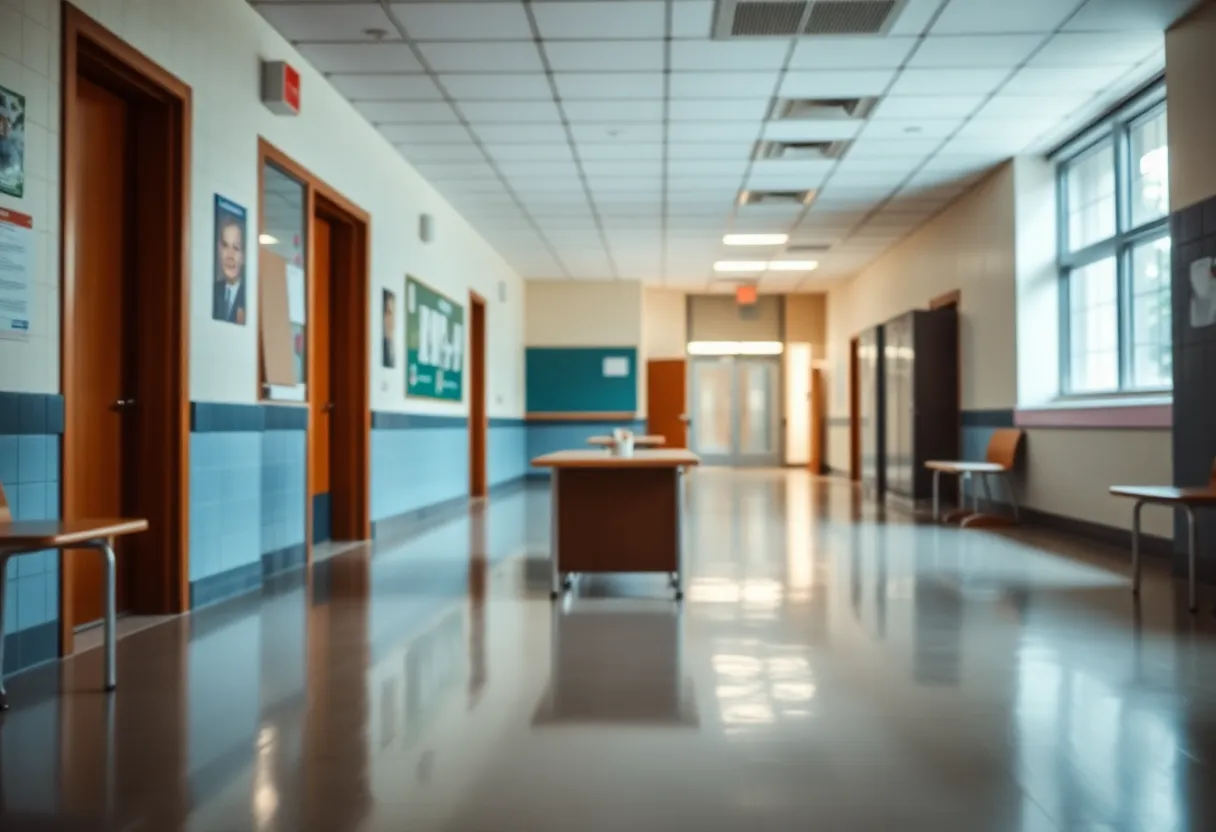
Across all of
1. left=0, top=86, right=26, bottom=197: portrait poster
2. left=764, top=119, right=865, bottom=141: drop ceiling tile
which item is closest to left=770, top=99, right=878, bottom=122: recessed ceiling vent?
left=764, top=119, right=865, bottom=141: drop ceiling tile

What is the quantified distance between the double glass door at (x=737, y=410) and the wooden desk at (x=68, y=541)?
15.6 metres

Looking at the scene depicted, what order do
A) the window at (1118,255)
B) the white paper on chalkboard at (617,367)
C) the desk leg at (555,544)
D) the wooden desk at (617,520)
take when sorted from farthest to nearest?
the white paper on chalkboard at (617,367) < the window at (1118,255) < the wooden desk at (617,520) < the desk leg at (555,544)

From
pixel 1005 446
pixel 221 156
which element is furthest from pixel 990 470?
pixel 221 156

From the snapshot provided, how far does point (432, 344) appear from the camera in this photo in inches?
370

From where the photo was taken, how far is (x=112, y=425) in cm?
440

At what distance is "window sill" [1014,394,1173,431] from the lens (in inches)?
245

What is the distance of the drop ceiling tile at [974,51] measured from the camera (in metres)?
5.80

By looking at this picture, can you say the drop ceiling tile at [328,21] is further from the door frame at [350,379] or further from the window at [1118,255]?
the window at [1118,255]

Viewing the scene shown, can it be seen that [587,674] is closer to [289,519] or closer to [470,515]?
[289,519]

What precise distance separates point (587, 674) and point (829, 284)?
13.8 m

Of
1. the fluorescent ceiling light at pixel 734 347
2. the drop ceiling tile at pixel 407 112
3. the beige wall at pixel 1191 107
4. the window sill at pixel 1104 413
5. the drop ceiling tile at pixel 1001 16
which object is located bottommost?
the window sill at pixel 1104 413

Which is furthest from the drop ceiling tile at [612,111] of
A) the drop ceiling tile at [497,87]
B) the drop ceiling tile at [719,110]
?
the drop ceiling tile at [497,87]

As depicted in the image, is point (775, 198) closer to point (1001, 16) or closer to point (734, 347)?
point (1001, 16)

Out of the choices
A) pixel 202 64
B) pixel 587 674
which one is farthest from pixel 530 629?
pixel 202 64
